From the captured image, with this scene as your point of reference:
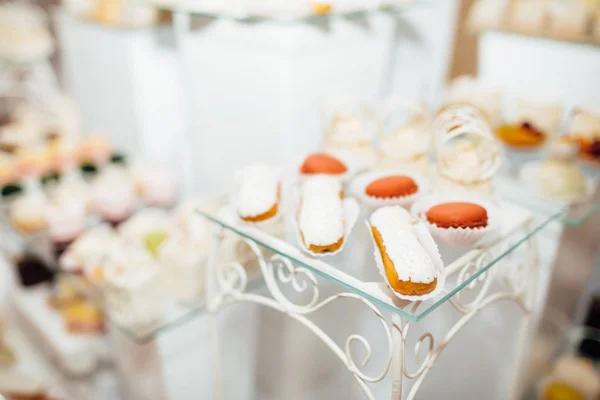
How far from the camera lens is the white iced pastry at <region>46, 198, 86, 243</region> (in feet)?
5.40

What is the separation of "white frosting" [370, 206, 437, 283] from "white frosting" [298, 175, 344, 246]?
0.06 metres

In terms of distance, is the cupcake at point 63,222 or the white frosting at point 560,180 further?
the cupcake at point 63,222

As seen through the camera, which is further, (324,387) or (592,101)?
(592,101)

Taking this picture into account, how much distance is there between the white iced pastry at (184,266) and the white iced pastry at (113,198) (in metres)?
0.52

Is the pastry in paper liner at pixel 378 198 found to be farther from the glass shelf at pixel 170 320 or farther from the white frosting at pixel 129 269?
the white frosting at pixel 129 269

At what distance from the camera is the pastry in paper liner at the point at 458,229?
841mm

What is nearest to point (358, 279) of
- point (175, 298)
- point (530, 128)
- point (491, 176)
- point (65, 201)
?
point (491, 176)

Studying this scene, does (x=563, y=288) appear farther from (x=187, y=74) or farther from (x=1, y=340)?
(x=1, y=340)

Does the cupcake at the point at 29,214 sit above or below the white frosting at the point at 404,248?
below

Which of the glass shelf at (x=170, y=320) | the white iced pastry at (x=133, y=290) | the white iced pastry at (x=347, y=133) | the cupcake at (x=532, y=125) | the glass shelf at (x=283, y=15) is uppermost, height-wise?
the glass shelf at (x=283, y=15)

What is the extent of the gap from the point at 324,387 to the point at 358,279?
17.4 inches

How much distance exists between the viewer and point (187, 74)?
1852mm

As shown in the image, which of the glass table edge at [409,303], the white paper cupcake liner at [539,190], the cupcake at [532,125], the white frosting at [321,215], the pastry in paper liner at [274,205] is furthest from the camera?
the cupcake at [532,125]

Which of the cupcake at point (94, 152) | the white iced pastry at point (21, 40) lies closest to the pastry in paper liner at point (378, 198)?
the cupcake at point (94, 152)
